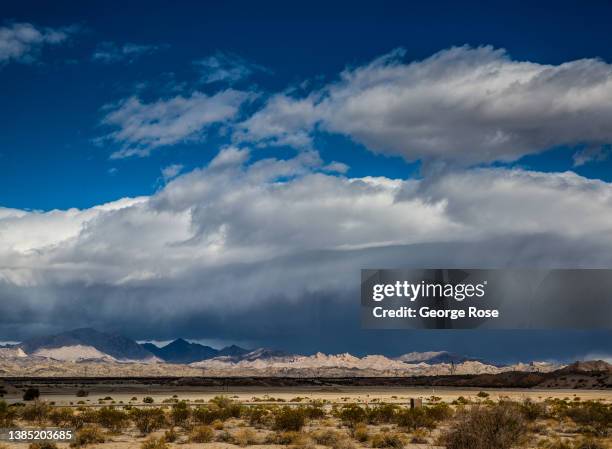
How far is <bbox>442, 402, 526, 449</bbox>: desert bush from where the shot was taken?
28.5 metres

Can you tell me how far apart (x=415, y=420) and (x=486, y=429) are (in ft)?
48.8

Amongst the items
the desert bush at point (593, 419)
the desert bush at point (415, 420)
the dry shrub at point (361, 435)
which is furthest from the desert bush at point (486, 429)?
the desert bush at point (593, 419)

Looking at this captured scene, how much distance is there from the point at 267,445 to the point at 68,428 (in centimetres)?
1162

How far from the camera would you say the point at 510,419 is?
29750 millimetres

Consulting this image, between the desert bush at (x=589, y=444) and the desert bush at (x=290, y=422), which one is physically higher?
the desert bush at (x=290, y=422)

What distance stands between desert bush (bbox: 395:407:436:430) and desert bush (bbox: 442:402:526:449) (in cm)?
1227

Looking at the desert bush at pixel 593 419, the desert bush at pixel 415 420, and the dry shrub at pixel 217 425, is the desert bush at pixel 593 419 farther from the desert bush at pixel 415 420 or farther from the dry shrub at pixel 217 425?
the dry shrub at pixel 217 425

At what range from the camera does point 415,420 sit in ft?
142

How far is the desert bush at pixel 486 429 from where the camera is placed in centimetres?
2848

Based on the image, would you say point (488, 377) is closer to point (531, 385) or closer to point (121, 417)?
point (531, 385)

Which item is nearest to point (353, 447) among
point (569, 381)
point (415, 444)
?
point (415, 444)

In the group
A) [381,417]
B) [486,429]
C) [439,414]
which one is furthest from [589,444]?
[381,417]

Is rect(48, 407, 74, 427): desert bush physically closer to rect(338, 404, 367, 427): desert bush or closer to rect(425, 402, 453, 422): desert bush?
rect(338, 404, 367, 427): desert bush

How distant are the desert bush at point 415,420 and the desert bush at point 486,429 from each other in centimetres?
1227
